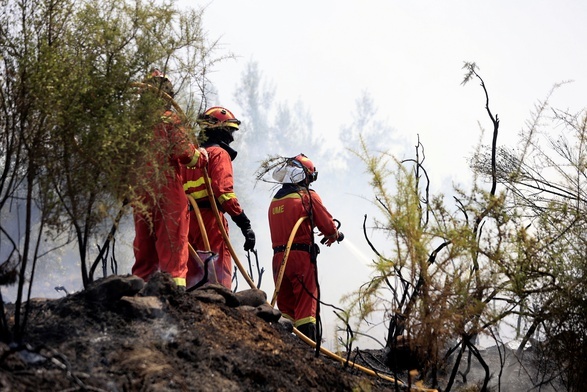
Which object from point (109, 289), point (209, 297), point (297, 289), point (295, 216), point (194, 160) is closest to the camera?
point (109, 289)

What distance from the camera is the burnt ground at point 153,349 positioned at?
12.4 feet

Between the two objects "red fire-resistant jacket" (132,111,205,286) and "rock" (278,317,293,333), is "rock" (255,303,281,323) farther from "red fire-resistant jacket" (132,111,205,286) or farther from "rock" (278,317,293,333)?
"red fire-resistant jacket" (132,111,205,286)

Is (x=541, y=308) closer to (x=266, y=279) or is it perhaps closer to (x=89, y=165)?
(x=89, y=165)

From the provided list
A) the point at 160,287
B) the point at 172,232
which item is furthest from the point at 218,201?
the point at 160,287

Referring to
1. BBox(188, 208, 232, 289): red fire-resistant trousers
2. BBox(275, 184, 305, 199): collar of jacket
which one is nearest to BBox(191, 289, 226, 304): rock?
BBox(188, 208, 232, 289): red fire-resistant trousers

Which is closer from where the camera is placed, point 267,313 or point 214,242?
point 267,313

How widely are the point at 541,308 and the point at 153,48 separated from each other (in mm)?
3161

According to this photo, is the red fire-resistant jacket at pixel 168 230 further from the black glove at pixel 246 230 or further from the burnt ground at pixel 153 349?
the black glove at pixel 246 230

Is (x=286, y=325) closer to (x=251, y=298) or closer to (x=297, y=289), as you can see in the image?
(x=251, y=298)

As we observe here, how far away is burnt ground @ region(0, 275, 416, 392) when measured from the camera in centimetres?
377

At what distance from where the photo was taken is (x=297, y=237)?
27.2ft

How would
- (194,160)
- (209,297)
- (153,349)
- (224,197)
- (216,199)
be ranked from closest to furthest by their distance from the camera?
1. (153,349)
2. (209,297)
3. (194,160)
4. (224,197)
5. (216,199)

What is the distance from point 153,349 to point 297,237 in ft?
13.3

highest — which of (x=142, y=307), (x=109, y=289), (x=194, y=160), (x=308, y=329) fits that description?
(x=194, y=160)
